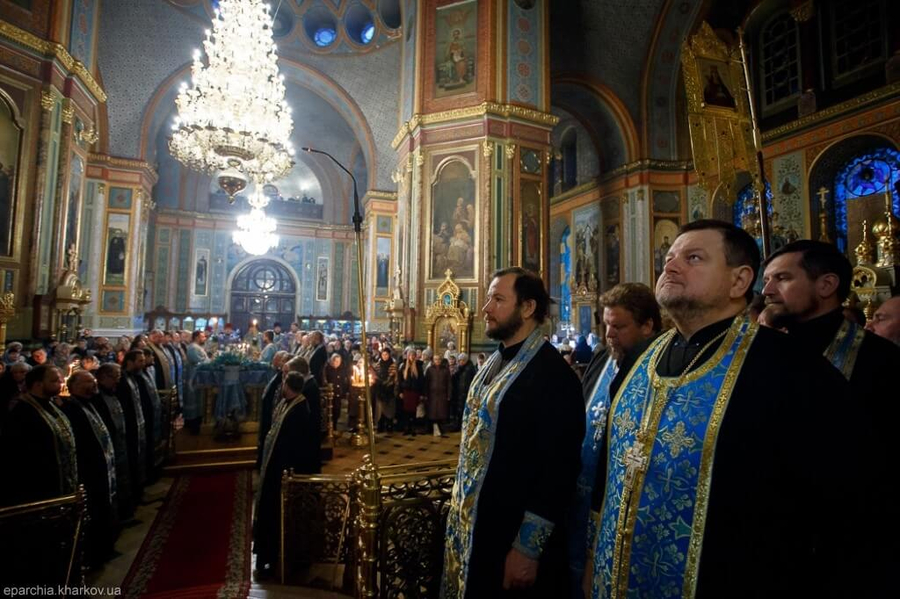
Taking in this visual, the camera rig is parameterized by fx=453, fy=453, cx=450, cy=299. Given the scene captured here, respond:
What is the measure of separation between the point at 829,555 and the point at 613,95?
18.2 metres

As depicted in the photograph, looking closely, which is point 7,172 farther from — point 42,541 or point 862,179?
point 862,179

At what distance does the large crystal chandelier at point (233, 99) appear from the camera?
944 centimetres

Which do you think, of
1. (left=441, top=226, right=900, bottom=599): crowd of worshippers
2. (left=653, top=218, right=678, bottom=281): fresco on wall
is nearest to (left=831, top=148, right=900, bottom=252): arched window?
(left=653, top=218, right=678, bottom=281): fresco on wall

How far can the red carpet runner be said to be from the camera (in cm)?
361

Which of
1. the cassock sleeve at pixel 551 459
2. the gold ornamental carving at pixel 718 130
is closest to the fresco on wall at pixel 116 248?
the gold ornamental carving at pixel 718 130

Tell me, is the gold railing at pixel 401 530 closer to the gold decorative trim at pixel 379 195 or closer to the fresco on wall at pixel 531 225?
the fresco on wall at pixel 531 225

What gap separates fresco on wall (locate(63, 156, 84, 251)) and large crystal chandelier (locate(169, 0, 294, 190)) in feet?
8.86

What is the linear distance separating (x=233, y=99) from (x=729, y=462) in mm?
10781

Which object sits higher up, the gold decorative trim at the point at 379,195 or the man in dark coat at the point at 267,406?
the gold decorative trim at the point at 379,195

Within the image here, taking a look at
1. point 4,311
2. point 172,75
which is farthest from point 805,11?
point 172,75

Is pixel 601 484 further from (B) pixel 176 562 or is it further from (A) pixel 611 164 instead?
(A) pixel 611 164

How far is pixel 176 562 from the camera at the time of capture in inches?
158

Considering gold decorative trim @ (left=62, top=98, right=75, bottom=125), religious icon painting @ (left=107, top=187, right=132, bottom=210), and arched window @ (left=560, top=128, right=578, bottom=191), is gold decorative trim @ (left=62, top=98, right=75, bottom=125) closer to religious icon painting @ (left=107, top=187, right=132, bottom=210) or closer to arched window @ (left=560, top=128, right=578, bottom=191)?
religious icon painting @ (left=107, top=187, right=132, bottom=210)

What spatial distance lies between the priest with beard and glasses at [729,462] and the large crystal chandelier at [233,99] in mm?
10097
